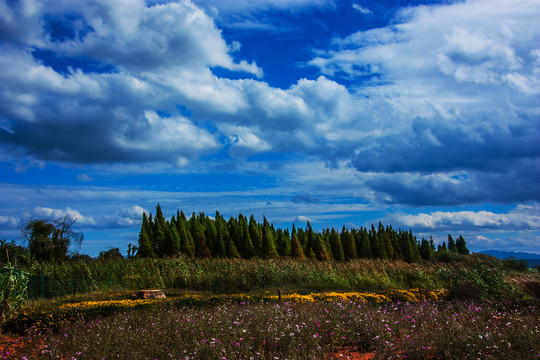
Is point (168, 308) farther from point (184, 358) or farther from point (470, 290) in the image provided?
point (470, 290)

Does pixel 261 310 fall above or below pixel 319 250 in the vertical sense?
below

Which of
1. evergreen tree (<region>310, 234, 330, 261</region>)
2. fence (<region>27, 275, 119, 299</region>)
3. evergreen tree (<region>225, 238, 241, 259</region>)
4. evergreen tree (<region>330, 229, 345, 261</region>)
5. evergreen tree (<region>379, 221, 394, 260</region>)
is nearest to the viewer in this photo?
fence (<region>27, 275, 119, 299</region>)

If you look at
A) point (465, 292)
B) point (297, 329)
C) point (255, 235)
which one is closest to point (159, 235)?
point (255, 235)

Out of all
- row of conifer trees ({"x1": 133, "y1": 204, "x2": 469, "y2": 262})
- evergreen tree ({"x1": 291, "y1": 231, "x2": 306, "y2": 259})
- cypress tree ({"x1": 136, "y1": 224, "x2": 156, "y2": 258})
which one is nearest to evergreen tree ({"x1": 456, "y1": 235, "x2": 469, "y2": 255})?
row of conifer trees ({"x1": 133, "y1": 204, "x2": 469, "y2": 262})

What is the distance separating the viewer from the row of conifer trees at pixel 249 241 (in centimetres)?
3262

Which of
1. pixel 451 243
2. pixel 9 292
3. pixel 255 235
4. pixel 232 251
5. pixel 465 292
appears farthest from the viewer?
pixel 451 243

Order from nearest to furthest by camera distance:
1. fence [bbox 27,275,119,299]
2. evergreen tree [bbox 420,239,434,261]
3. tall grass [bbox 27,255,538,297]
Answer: fence [bbox 27,275,119,299]
tall grass [bbox 27,255,538,297]
evergreen tree [bbox 420,239,434,261]

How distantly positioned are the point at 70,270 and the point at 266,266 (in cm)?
947

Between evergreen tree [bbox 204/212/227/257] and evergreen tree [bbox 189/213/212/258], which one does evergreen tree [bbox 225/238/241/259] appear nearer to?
evergreen tree [bbox 204/212/227/257]

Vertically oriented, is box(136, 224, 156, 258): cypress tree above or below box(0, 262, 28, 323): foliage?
above

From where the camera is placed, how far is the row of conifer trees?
1284 inches

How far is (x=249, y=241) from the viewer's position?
33781mm

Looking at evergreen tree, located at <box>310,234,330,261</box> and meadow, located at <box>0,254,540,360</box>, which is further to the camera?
evergreen tree, located at <box>310,234,330,261</box>

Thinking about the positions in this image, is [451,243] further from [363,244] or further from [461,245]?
[363,244]
